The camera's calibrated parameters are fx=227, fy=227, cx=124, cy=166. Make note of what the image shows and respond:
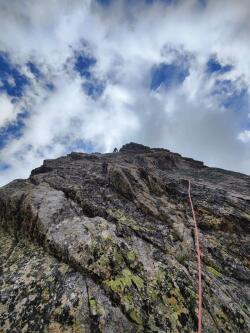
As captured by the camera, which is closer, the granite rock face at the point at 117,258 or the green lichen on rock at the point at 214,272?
the granite rock face at the point at 117,258

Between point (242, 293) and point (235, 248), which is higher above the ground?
point (235, 248)

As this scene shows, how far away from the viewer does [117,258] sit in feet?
25.8

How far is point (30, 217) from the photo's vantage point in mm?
9758

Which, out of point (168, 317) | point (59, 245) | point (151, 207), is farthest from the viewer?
point (151, 207)

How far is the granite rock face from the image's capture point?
619 centimetres

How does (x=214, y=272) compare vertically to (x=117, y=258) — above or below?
below

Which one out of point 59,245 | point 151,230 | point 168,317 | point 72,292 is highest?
point 151,230

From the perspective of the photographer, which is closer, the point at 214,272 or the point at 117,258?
the point at 117,258

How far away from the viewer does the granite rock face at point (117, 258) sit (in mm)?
6191

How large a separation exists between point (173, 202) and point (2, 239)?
9408 millimetres

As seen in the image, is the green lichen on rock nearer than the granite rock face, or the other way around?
the granite rock face

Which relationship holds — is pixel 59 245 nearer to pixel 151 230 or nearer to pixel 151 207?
pixel 151 230

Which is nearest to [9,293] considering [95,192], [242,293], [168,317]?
[168,317]

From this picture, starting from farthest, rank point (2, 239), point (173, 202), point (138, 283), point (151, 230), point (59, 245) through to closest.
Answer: point (173, 202), point (151, 230), point (2, 239), point (59, 245), point (138, 283)
